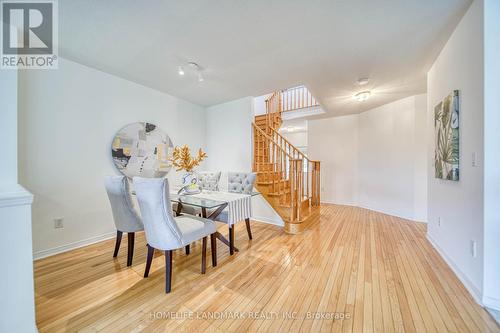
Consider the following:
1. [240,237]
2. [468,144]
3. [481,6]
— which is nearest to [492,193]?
[468,144]

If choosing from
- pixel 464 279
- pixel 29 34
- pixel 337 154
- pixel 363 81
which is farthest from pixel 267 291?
pixel 337 154

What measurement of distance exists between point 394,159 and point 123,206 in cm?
508

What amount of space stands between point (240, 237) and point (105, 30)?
3052 mm

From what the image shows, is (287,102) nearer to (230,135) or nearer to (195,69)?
(230,135)

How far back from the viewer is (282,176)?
156 inches

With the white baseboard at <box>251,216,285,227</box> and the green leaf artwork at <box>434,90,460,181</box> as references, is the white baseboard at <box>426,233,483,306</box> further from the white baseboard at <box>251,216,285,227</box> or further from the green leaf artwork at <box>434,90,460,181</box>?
Answer: the white baseboard at <box>251,216,285,227</box>

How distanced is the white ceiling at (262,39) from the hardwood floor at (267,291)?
2502mm

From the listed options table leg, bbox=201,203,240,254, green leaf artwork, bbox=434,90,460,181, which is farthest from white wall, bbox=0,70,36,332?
green leaf artwork, bbox=434,90,460,181

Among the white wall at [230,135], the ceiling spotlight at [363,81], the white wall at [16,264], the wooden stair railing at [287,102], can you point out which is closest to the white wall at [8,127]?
the white wall at [16,264]

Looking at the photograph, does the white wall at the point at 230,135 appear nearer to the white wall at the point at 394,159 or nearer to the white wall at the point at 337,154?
the white wall at the point at 337,154

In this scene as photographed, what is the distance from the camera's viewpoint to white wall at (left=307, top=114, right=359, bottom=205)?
4.97 meters

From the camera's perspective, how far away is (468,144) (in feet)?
5.50

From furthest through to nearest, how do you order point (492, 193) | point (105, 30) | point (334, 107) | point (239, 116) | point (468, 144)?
point (334, 107), point (239, 116), point (105, 30), point (468, 144), point (492, 193)

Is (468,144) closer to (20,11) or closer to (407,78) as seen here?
(407,78)
